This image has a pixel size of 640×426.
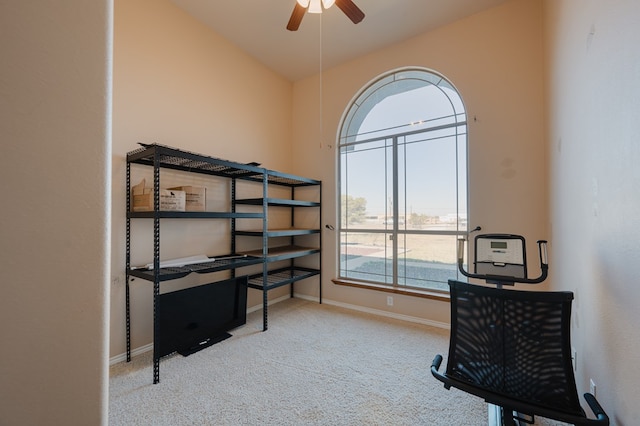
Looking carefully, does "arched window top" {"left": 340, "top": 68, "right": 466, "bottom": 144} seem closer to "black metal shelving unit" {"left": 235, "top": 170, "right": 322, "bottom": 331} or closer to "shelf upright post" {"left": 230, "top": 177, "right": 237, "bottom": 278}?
"black metal shelving unit" {"left": 235, "top": 170, "right": 322, "bottom": 331}

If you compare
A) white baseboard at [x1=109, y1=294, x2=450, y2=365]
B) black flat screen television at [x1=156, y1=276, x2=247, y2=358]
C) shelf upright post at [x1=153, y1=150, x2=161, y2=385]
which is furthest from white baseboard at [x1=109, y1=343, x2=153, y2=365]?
shelf upright post at [x1=153, y1=150, x2=161, y2=385]

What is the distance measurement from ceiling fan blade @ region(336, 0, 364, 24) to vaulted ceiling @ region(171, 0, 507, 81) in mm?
527

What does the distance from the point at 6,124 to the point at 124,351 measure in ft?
9.00

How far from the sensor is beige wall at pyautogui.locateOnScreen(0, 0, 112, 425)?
0.44m

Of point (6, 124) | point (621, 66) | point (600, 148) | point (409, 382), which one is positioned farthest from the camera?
point (409, 382)

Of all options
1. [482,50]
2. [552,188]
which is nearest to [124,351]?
[552,188]

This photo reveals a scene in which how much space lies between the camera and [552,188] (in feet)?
7.89

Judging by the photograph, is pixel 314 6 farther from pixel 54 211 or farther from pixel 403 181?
pixel 54 211

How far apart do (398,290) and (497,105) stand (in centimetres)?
236

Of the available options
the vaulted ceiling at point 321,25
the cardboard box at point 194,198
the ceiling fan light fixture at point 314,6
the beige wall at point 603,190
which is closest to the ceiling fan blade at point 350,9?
the ceiling fan light fixture at point 314,6

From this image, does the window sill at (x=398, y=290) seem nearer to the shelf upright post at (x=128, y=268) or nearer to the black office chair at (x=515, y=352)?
the black office chair at (x=515, y=352)

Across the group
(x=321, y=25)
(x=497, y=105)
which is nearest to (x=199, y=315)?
(x=321, y=25)

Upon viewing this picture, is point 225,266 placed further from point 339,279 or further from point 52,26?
point 52,26

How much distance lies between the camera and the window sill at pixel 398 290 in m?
3.16
